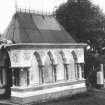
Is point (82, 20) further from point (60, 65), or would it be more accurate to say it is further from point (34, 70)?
point (34, 70)

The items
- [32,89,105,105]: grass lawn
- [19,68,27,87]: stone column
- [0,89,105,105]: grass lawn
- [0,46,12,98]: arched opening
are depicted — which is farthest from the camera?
[0,46,12,98]: arched opening

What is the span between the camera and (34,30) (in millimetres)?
25344

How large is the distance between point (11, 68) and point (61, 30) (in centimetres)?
648

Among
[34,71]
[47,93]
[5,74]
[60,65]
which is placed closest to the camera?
[34,71]

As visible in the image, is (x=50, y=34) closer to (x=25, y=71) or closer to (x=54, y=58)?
(x=54, y=58)

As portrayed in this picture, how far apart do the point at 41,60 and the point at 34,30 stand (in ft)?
9.37

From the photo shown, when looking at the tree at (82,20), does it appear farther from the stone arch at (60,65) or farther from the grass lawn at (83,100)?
the grass lawn at (83,100)

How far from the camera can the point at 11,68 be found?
23641mm

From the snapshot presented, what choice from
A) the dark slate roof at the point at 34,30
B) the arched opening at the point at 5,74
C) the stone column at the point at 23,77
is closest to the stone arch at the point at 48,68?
the dark slate roof at the point at 34,30

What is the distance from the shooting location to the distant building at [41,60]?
22625 mm

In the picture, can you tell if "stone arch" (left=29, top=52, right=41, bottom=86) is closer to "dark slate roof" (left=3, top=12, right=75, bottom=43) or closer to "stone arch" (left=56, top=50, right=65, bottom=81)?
"dark slate roof" (left=3, top=12, right=75, bottom=43)

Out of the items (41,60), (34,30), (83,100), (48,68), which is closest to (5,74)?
(41,60)

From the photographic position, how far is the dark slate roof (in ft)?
79.7

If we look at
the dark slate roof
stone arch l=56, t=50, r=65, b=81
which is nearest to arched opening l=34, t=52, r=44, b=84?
the dark slate roof
